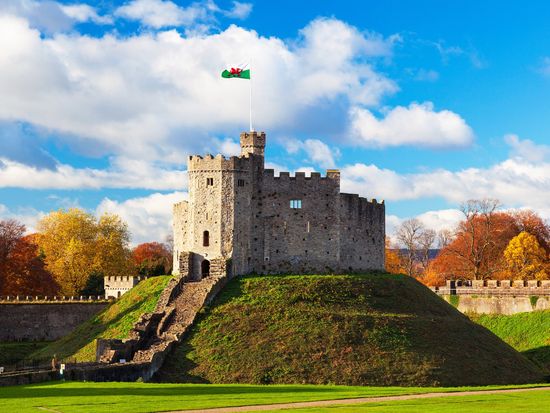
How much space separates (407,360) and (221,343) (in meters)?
12.3

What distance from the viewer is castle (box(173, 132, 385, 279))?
68.3 m

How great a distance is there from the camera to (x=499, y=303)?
87125mm

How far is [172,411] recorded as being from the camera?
35844mm

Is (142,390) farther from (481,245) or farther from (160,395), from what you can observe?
(481,245)

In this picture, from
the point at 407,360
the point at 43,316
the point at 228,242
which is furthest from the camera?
the point at 43,316

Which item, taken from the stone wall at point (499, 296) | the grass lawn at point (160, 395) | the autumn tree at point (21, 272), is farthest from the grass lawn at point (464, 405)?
the autumn tree at point (21, 272)

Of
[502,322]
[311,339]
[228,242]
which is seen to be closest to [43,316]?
[228,242]

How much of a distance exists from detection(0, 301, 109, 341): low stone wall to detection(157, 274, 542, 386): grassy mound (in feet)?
94.3

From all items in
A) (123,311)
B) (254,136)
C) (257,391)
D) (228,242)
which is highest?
(254,136)

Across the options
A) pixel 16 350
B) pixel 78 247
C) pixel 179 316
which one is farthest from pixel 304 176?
pixel 78 247

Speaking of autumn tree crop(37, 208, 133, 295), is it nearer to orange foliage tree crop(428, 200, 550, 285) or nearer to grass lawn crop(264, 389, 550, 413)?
orange foliage tree crop(428, 200, 550, 285)

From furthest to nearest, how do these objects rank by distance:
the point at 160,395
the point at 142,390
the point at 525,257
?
1. the point at 525,257
2. the point at 142,390
3. the point at 160,395

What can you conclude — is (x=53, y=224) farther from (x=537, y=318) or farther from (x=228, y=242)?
(x=537, y=318)

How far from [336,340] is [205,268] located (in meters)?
16.1
